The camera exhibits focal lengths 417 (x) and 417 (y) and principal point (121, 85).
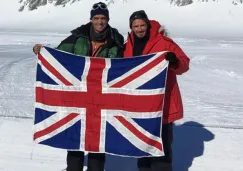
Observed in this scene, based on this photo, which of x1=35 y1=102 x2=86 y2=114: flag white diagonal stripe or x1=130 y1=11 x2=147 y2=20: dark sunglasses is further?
x1=35 y1=102 x2=86 y2=114: flag white diagonal stripe

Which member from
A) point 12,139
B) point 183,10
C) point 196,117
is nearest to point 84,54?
point 12,139

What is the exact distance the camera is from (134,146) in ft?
10.2

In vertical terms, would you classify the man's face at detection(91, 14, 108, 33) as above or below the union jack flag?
above

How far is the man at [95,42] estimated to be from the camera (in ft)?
Answer: 9.78

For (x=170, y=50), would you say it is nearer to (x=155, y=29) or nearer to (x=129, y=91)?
(x=155, y=29)

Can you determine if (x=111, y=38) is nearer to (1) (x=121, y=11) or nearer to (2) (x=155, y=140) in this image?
(2) (x=155, y=140)

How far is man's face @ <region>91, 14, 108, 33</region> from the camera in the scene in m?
2.96

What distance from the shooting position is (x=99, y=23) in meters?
2.95

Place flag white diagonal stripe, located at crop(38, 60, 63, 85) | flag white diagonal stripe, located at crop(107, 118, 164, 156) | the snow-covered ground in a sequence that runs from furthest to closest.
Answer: the snow-covered ground → flag white diagonal stripe, located at crop(38, 60, 63, 85) → flag white diagonal stripe, located at crop(107, 118, 164, 156)

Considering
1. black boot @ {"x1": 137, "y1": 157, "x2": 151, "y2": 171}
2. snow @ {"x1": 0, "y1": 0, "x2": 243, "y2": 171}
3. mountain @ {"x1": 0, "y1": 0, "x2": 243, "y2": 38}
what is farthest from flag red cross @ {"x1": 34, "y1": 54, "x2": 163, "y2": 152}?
mountain @ {"x1": 0, "y1": 0, "x2": 243, "y2": 38}

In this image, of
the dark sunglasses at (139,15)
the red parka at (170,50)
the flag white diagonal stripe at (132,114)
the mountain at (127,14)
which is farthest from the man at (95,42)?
the mountain at (127,14)

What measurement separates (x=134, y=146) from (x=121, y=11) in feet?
217

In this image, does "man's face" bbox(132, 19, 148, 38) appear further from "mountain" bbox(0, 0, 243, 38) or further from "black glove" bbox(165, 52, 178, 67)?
"mountain" bbox(0, 0, 243, 38)

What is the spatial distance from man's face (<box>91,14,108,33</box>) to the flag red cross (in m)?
0.23
